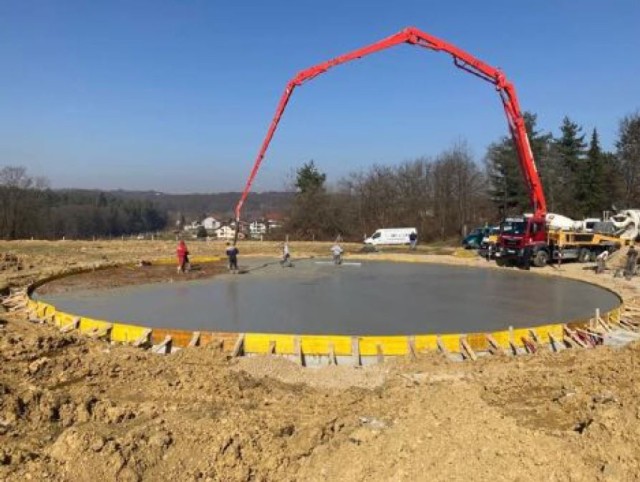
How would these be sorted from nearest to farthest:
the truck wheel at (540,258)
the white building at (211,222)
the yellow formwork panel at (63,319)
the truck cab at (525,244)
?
the yellow formwork panel at (63,319) → the truck cab at (525,244) → the truck wheel at (540,258) → the white building at (211,222)

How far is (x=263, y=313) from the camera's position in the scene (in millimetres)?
12297

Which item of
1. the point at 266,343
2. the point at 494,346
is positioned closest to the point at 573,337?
the point at 494,346

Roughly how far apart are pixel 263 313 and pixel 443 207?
42690mm

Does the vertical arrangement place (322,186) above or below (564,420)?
above

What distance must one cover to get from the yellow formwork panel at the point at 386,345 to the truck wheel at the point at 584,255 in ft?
54.8

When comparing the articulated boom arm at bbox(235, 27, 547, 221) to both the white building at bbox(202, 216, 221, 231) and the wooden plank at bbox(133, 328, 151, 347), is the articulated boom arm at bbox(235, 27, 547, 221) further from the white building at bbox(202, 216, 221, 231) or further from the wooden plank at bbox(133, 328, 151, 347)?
the white building at bbox(202, 216, 221, 231)

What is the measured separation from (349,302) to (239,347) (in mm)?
5011

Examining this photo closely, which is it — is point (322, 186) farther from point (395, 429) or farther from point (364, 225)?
point (395, 429)

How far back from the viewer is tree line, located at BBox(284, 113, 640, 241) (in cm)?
4712

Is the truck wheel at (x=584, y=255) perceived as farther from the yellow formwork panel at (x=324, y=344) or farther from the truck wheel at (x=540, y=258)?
the yellow formwork panel at (x=324, y=344)

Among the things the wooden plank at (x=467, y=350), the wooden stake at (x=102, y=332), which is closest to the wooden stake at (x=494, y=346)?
the wooden plank at (x=467, y=350)

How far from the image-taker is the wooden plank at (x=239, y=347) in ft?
29.8

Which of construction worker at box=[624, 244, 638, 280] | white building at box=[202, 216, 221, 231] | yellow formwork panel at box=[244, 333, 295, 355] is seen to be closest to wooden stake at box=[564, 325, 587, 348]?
yellow formwork panel at box=[244, 333, 295, 355]

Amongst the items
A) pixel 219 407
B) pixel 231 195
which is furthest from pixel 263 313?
pixel 231 195
